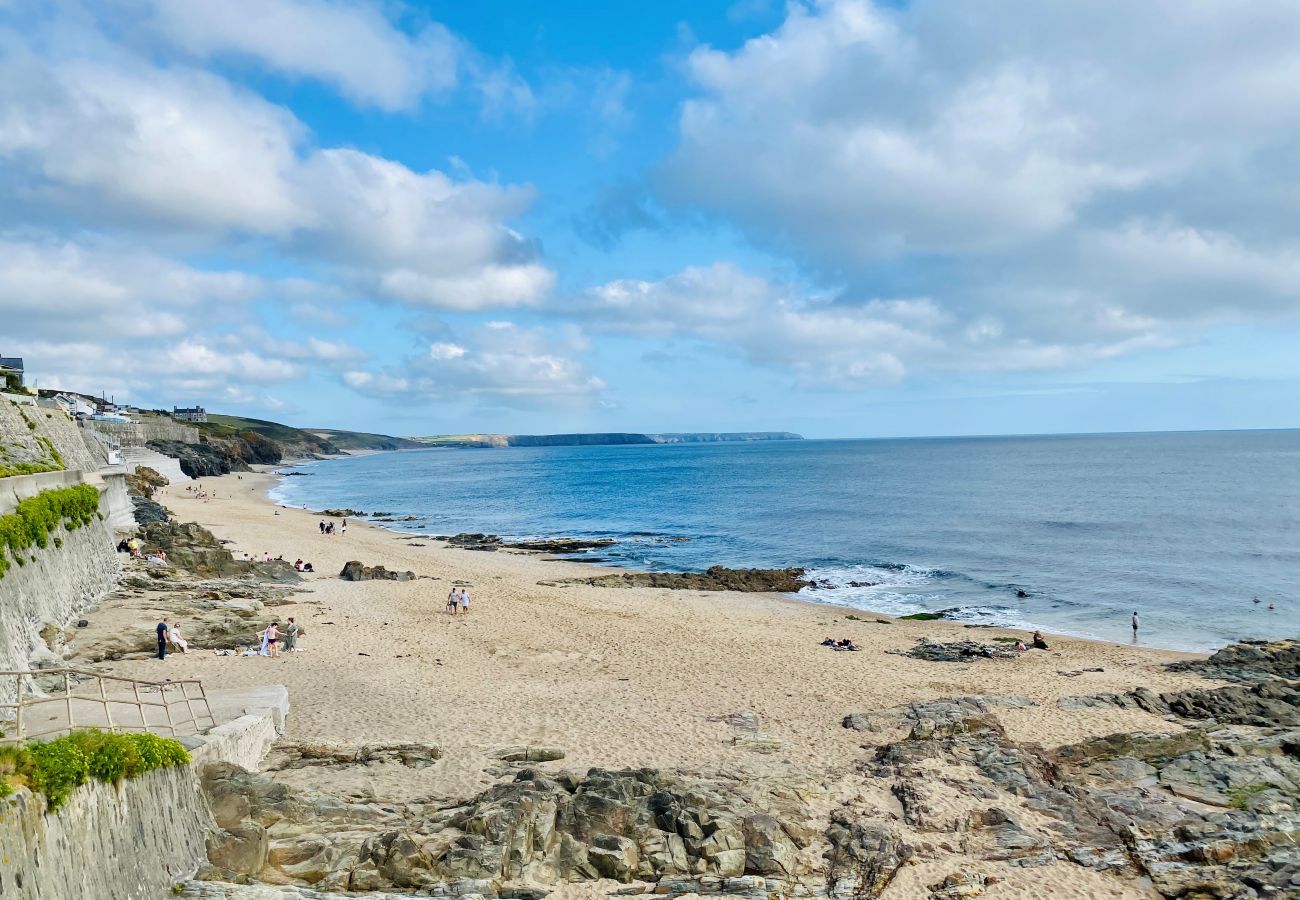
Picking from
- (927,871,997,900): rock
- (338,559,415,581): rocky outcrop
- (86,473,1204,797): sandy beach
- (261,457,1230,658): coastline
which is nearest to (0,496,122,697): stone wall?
(86,473,1204,797): sandy beach

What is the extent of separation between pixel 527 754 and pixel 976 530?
50.8m

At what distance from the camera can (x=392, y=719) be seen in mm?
18688

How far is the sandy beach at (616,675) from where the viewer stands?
17562 millimetres

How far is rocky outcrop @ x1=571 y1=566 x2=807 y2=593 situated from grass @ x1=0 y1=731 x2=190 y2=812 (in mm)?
30777

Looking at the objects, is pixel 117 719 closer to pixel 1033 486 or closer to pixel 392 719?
pixel 392 719

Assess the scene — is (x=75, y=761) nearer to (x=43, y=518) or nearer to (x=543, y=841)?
(x=543, y=841)

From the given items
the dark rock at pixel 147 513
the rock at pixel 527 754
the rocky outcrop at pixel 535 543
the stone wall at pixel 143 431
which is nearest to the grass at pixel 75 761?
the rock at pixel 527 754

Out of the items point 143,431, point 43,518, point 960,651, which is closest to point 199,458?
point 143,431

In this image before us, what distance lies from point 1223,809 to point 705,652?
1542 cm

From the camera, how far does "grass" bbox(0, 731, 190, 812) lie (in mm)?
7918

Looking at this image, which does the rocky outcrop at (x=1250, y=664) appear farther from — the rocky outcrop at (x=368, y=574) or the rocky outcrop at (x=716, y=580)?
the rocky outcrop at (x=368, y=574)

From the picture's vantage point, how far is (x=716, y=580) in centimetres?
4184

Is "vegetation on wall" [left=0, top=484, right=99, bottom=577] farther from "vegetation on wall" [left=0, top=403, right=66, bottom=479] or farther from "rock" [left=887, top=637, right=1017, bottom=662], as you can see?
"rock" [left=887, top=637, right=1017, bottom=662]

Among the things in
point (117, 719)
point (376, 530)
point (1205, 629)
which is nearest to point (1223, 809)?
point (117, 719)
